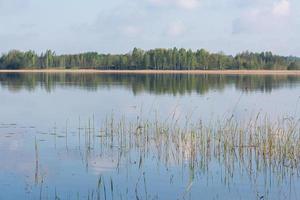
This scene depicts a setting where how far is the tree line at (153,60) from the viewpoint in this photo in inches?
4053

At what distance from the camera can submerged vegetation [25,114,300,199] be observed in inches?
368

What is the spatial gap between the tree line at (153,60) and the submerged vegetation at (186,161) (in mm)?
88374

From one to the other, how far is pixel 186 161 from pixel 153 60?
92.7 m

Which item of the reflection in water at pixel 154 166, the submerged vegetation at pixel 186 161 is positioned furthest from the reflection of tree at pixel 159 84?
the reflection in water at pixel 154 166

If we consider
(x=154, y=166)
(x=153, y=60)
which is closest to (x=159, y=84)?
(x=154, y=166)

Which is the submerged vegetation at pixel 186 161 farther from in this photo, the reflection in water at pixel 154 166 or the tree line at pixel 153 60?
the tree line at pixel 153 60

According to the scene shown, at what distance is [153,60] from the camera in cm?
10375

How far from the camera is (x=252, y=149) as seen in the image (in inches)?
484

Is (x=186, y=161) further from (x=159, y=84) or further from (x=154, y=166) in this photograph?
(x=159, y=84)

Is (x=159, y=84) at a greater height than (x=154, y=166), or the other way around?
(x=159, y=84)

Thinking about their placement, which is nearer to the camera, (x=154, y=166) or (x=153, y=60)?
(x=154, y=166)

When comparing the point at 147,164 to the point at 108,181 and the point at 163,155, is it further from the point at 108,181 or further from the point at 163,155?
the point at 108,181

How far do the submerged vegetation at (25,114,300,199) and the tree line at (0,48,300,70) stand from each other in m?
88.4

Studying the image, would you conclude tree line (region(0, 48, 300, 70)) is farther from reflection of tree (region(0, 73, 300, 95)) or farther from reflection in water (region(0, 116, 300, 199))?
reflection in water (region(0, 116, 300, 199))
